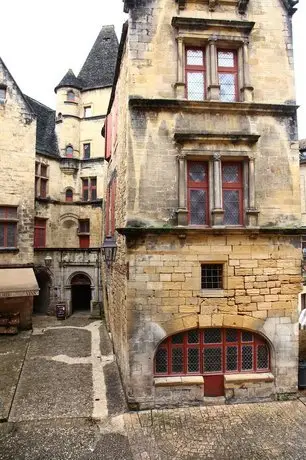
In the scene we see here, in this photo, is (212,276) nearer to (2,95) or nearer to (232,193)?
(232,193)

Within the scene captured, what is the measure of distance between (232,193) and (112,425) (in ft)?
20.0

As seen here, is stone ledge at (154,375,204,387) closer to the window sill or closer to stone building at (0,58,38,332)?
stone building at (0,58,38,332)

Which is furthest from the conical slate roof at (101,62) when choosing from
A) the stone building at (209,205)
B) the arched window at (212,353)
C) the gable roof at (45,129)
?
the arched window at (212,353)

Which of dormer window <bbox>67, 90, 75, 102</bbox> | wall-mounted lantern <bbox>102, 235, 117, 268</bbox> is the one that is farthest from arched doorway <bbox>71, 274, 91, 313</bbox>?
dormer window <bbox>67, 90, 75, 102</bbox>

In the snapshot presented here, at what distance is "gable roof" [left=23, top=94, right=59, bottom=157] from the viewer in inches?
800

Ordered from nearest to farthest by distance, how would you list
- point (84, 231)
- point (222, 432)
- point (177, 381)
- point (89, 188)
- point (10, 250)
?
point (222, 432) < point (177, 381) < point (10, 250) < point (84, 231) < point (89, 188)

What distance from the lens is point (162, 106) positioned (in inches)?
316

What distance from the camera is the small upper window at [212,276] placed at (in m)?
8.12

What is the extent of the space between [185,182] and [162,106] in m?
1.97

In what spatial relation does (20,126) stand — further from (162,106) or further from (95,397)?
(95,397)

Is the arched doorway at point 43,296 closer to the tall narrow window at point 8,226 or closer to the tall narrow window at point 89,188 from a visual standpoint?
the tall narrow window at point 8,226

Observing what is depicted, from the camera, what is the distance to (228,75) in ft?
28.2

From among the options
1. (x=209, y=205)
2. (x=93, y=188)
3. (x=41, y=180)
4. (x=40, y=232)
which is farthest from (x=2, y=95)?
(x=209, y=205)

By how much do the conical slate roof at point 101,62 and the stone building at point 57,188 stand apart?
0.08 metres
